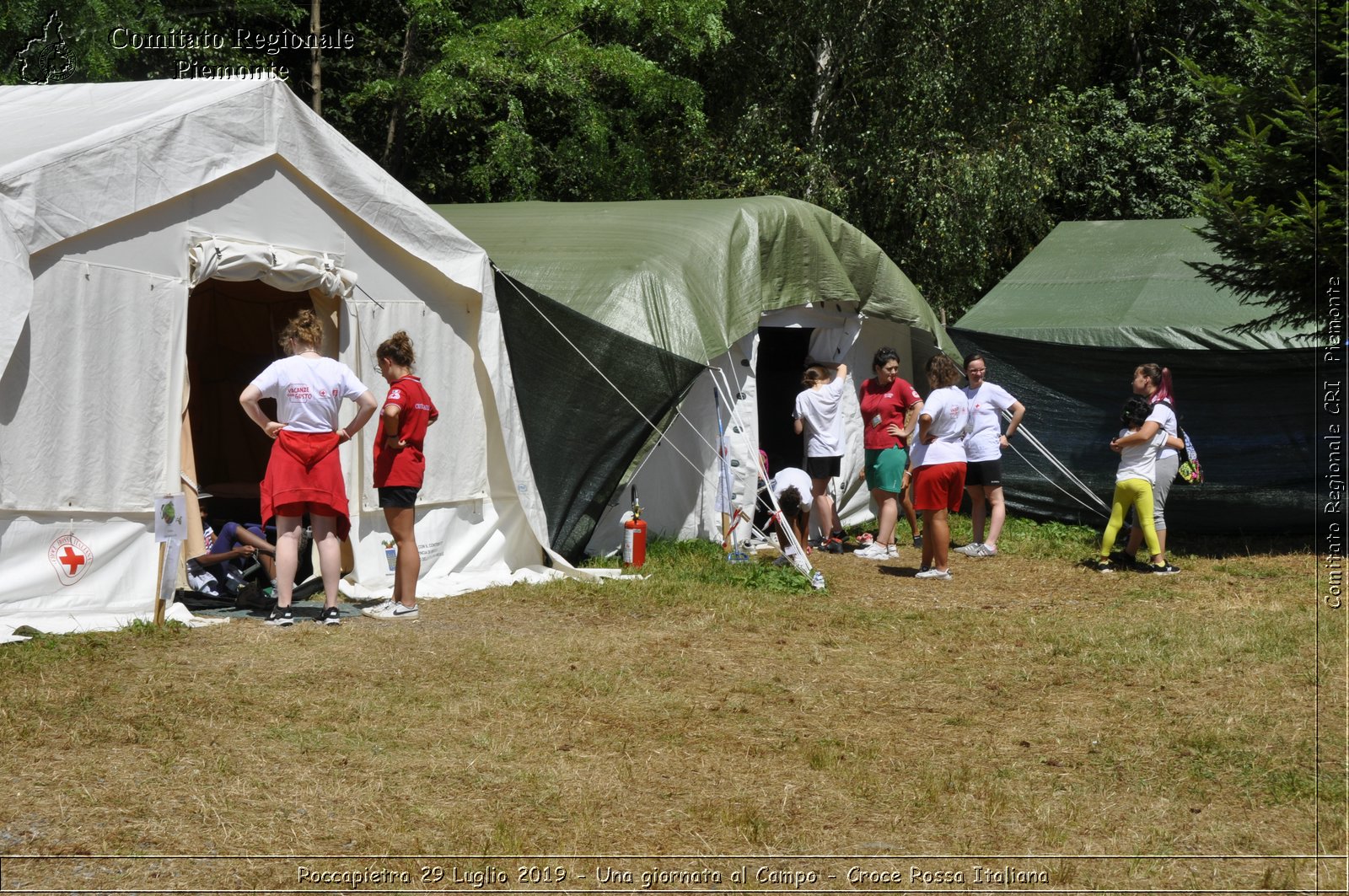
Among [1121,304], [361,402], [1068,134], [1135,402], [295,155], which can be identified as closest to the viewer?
[361,402]

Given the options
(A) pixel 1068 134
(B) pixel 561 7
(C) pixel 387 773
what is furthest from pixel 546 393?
(A) pixel 1068 134

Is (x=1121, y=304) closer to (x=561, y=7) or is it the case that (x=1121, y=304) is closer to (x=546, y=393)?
(x=546, y=393)

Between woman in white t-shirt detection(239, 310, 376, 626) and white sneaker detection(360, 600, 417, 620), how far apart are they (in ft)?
1.29

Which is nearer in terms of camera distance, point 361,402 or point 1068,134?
point 361,402

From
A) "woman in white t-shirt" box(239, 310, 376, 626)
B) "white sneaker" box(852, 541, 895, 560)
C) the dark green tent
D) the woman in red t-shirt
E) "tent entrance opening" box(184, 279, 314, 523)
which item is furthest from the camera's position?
the dark green tent

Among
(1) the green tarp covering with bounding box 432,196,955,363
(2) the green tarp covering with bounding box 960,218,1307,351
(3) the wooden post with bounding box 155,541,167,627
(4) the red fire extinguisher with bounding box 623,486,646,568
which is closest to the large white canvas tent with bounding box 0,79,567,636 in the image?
(3) the wooden post with bounding box 155,541,167,627

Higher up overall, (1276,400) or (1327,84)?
(1327,84)

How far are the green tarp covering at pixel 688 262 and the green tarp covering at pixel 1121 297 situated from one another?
1882 mm

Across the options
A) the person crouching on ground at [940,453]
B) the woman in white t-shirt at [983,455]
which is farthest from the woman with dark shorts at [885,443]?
the person crouching on ground at [940,453]

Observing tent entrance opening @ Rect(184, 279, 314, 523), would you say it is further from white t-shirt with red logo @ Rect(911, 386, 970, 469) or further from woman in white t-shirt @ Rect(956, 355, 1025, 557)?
woman in white t-shirt @ Rect(956, 355, 1025, 557)

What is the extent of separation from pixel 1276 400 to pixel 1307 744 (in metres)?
7.53

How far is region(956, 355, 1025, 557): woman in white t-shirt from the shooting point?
10.9 m

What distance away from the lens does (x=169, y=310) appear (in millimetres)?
7324

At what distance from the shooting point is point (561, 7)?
1712cm
